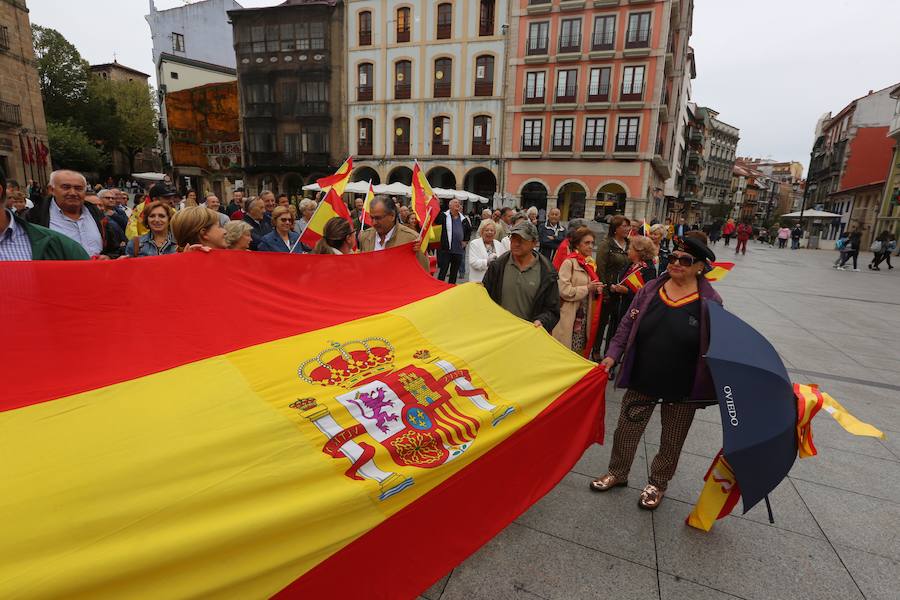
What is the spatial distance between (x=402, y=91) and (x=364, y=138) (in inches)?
160

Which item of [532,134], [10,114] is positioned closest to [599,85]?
[532,134]

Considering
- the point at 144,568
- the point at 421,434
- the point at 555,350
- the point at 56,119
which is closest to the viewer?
the point at 144,568

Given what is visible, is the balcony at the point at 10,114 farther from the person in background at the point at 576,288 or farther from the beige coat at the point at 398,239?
the person in background at the point at 576,288

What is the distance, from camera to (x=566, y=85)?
2758 cm

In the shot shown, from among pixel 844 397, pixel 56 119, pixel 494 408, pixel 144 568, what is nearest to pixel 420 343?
pixel 494 408

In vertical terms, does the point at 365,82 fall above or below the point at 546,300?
Result: above

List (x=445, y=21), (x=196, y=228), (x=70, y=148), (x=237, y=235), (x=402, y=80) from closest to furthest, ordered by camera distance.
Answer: (x=196, y=228)
(x=237, y=235)
(x=445, y=21)
(x=402, y=80)
(x=70, y=148)

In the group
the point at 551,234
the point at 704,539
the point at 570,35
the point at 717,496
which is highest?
the point at 570,35

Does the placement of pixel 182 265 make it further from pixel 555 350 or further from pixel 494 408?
pixel 555 350

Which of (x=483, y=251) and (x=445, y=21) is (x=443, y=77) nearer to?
(x=445, y=21)

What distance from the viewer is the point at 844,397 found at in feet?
17.2

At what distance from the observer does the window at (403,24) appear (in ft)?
94.5

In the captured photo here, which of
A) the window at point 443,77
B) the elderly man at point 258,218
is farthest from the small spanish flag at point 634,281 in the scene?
the window at point 443,77

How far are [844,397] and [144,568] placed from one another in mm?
6757
